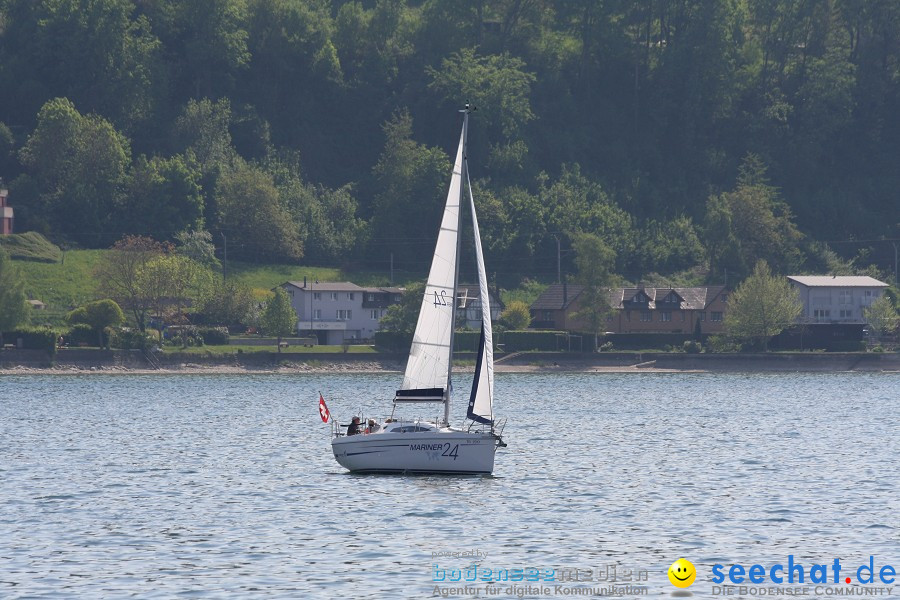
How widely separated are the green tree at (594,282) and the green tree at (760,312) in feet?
48.0

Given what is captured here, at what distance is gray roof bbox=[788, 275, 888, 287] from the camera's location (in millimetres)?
179250

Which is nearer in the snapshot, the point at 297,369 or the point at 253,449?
the point at 253,449

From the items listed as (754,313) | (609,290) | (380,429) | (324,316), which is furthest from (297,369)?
(380,429)

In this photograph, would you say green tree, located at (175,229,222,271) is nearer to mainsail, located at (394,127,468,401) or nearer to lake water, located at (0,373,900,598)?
lake water, located at (0,373,900,598)

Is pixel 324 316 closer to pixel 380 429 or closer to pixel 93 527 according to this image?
pixel 380 429

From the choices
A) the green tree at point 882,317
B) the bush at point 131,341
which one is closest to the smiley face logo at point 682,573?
the bush at point 131,341

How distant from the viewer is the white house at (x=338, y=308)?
545 feet

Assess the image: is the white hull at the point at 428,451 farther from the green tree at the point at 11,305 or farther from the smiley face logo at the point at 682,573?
the green tree at the point at 11,305

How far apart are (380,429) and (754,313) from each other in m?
114

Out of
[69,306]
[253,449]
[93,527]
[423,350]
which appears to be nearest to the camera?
[93,527]

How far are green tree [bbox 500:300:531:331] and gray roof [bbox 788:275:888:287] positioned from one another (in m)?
38.4

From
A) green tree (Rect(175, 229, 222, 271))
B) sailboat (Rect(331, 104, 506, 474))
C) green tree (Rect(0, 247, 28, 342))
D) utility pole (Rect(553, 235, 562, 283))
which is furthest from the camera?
utility pole (Rect(553, 235, 562, 283))

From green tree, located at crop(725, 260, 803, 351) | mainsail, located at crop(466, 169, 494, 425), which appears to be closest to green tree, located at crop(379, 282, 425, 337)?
green tree, located at crop(725, 260, 803, 351)

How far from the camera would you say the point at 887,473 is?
5841 centimetres
